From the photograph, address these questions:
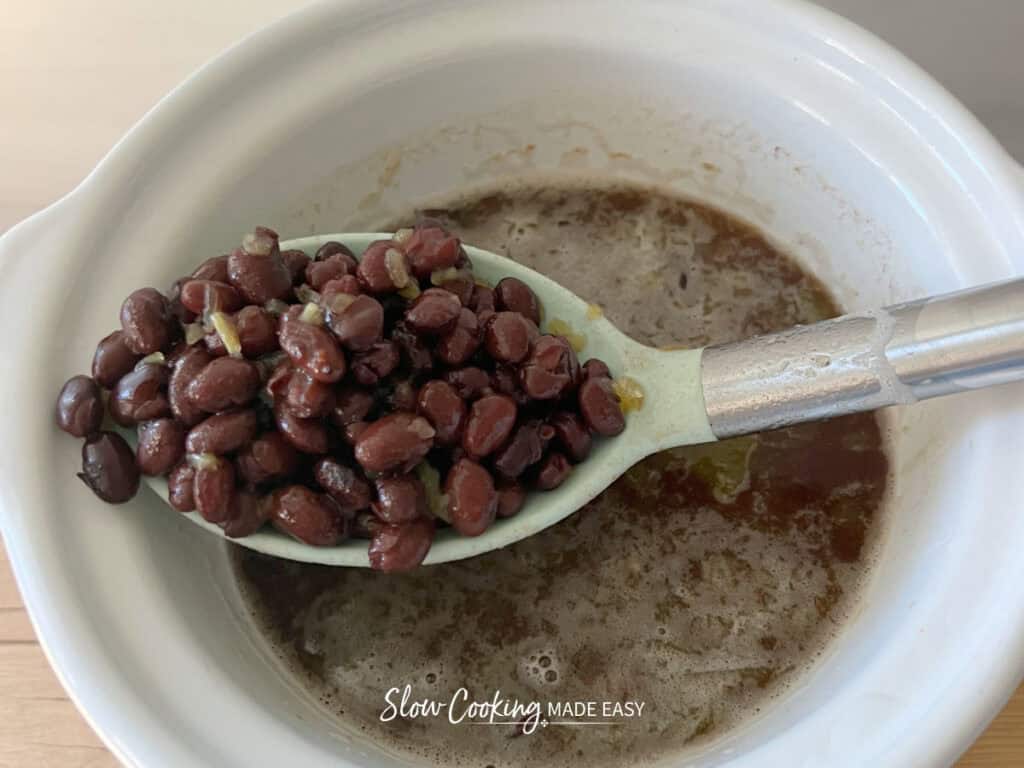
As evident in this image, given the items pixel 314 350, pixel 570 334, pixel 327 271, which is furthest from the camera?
pixel 570 334

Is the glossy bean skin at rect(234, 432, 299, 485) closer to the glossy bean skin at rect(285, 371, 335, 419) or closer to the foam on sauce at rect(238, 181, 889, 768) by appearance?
the glossy bean skin at rect(285, 371, 335, 419)

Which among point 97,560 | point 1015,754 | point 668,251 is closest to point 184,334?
point 97,560

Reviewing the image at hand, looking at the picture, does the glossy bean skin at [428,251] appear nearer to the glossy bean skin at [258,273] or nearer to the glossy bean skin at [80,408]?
the glossy bean skin at [258,273]

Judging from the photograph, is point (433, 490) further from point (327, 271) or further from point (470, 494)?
point (327, 271)

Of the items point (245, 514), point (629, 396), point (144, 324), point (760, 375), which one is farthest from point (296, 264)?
point (760, 375)

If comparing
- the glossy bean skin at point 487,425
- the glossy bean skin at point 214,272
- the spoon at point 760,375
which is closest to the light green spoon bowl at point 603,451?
the spoon at point 760,375
